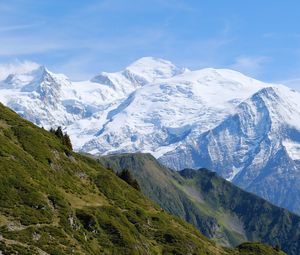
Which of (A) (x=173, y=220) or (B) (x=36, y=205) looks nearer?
(B) (x=36, y=205)

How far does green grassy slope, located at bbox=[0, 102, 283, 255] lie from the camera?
98.8 m

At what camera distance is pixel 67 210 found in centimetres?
11031

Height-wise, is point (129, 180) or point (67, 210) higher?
point (129, 180)

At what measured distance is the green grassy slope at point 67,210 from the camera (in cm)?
9875

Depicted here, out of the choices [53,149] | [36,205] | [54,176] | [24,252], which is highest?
[53,149]

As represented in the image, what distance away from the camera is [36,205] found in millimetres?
105375

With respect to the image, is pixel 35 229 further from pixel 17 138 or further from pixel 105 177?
pixel 105 177

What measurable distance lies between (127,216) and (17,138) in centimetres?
2716

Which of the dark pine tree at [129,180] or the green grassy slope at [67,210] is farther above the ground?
the dark pine tree at [129,180]

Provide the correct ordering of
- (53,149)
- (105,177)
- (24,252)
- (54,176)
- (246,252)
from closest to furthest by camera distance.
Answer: (24,252)
(54,176)
(53,149)
(105,177)
(246,252)

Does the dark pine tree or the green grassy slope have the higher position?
the dark pine tree

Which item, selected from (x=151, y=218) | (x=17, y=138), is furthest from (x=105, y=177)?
(x=17, y=138)

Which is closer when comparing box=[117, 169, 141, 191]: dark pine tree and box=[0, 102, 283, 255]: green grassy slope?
box=[0, 102, 283, 255]: green grassy slope

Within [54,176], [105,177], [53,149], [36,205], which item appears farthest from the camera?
[105,177]
